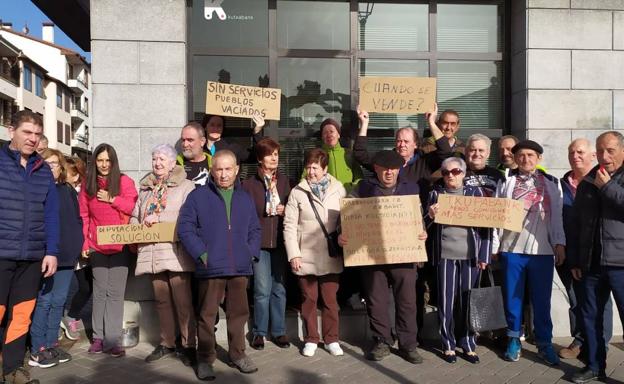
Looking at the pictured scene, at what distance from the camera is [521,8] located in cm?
653

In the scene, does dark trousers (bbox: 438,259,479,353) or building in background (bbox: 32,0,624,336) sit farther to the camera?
building in background (bbox: 32,0,624,336)

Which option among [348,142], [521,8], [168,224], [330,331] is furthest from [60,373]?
[521,8]

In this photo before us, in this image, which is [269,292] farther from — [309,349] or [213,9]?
[213,9]

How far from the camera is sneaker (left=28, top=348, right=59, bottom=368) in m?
4.80

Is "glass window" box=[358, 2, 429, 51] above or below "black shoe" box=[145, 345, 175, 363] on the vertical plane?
above

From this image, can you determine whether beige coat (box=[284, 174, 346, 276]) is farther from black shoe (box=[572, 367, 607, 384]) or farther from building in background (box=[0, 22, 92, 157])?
building in background (box=[0, 22, 92, 157])

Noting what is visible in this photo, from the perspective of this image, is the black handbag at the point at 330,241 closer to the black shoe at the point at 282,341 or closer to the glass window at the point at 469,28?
the black shoe at the point at 282,341

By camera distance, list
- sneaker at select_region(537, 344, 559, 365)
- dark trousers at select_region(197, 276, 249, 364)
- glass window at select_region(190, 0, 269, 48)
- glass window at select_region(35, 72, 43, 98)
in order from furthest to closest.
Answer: glass window at select_region(35, 72, 43, 98), glass window at select_region(190, 0, 269, 48), sneaker at select_region(537, 344, 559, 365), dark trousers at select_region(197, 276, 249, 364)

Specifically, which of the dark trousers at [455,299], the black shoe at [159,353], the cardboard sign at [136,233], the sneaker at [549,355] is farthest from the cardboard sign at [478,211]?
the black shoe at [159,353]

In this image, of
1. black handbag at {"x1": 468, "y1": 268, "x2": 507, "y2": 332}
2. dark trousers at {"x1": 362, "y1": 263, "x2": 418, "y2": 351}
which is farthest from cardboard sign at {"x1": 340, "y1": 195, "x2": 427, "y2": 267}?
black handbag at {"x1": 468, "y1": 268, "x2": 507, "y2": 332}

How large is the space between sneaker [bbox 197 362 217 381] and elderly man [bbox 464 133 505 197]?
2.85m

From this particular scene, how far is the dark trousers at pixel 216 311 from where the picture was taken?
15.0 feet

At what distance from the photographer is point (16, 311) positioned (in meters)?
4.21

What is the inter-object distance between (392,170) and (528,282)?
1727mm
